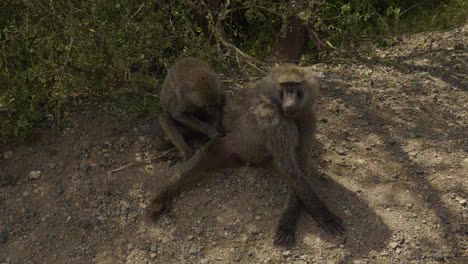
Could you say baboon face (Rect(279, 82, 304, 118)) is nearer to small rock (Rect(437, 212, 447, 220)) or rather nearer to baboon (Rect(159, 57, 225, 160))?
baboon (Rect(159, 57, 225, 160))

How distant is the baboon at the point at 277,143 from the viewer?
3.58 meters

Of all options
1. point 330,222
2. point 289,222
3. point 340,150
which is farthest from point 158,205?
point 340,150

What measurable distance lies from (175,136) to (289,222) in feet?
4.37

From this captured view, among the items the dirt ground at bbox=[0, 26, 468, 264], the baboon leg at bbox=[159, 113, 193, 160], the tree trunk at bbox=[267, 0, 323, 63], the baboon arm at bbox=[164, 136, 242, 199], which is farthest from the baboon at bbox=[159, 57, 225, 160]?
the tree trunk at bbox=[267, 0, 323, 63]

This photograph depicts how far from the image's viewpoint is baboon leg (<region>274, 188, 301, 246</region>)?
11.4ft

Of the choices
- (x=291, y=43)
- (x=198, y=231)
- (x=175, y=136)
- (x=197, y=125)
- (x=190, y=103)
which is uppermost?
(x=291, y=43)

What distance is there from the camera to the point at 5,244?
3.73 m

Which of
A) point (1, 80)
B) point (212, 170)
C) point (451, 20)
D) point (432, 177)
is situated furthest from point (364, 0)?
point (1, 80)

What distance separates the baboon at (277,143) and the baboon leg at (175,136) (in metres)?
0.16

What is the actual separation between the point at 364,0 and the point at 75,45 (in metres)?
4.19

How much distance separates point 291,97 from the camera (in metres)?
3.59

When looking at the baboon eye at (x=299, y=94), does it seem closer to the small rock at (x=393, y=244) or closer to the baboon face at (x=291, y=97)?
the baboon face at (x=291, y=97)

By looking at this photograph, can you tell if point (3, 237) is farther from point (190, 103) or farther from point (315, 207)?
point (315, 207)

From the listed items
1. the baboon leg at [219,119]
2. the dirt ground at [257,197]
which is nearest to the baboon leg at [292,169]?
the dirt ground at [257,197]
